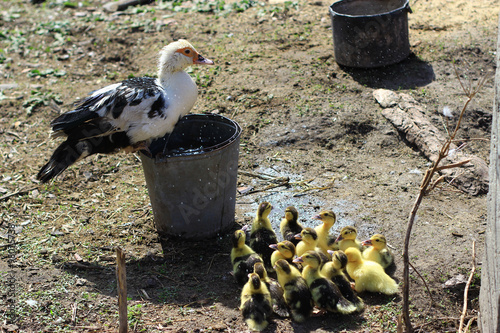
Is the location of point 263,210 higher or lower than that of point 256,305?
higher

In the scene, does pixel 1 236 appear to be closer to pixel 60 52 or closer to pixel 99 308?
pixel 99 308

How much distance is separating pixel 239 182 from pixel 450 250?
2.33 m

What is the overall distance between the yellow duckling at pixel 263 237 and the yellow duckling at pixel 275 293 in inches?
17.2

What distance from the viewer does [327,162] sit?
6012 millimetres

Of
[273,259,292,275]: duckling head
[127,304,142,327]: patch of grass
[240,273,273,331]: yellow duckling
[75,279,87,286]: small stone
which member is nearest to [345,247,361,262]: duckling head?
[273,259,292,275]: duckling head

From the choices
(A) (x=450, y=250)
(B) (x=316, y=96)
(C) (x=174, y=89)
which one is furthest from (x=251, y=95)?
(A) (x=450, y=250)

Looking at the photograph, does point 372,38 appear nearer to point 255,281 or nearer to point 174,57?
point 174,57

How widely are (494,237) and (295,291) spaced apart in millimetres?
1533

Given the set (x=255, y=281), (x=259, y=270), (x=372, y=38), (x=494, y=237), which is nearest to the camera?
(x=494, y=237)

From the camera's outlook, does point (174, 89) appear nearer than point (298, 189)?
Yes

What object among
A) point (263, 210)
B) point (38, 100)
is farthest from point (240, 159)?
point (38, 100)

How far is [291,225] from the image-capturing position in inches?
187

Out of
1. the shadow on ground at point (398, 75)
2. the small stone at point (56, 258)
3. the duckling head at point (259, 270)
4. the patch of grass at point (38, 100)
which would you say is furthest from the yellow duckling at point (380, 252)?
the patch of grass at point (38, 100)

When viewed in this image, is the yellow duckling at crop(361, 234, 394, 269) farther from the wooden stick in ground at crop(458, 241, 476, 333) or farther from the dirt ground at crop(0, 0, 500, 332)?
the wooden stick in ground at crop(458, 241, 476, 333)
